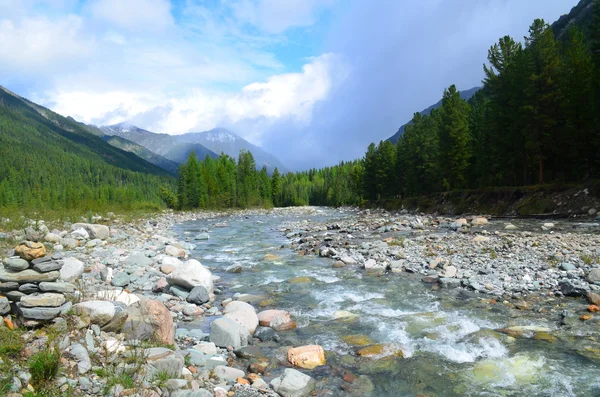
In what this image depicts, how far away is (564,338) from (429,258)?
8.03 meters

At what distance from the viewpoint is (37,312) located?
5785 mm

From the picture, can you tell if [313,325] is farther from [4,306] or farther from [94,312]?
[4,306]

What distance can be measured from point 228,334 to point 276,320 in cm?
174

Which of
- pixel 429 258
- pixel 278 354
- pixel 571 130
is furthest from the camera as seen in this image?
pixel 571 130

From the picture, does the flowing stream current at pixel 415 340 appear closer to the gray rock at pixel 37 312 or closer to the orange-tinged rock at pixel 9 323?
the gray rock at pixel 37 312

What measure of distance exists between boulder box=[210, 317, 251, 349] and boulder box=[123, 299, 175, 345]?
1026 millimetres

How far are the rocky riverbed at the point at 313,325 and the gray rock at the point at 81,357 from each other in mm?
20

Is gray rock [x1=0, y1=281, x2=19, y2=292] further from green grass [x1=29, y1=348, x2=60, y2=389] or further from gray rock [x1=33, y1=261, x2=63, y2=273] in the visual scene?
green grass [x1=29, y1=348, x2=60, y2=389]

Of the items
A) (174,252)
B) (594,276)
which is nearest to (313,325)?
(594,276)

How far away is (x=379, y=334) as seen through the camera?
844 centimetres

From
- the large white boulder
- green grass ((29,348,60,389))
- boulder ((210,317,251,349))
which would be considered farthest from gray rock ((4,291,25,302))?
→ the large white boulder

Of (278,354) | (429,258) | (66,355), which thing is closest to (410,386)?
(278,354)

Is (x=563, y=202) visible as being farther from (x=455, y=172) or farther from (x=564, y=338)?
(x=564, y=338)

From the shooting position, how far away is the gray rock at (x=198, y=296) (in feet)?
35.2
